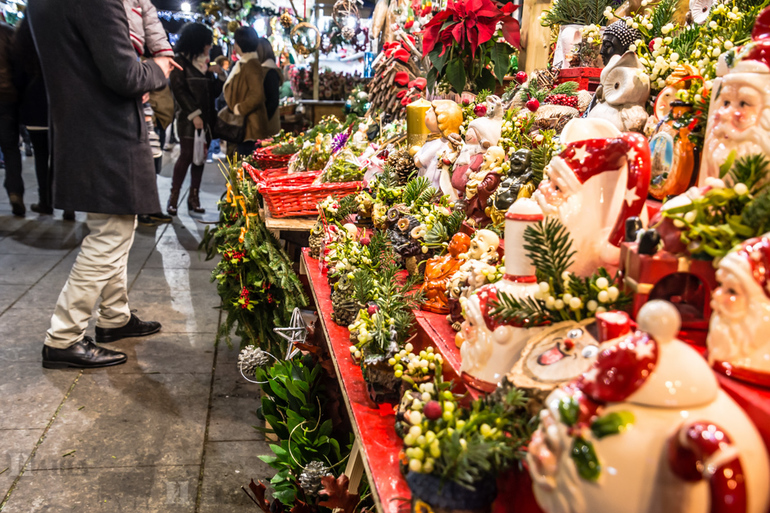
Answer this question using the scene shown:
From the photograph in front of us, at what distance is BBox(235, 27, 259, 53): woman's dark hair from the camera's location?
561 cm

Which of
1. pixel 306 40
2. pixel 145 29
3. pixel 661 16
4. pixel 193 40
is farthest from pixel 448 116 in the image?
pixel 306 40

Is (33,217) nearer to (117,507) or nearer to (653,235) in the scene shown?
(117,507)

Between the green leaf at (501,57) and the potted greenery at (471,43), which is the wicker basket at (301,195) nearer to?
the potted greenery at (471,43)

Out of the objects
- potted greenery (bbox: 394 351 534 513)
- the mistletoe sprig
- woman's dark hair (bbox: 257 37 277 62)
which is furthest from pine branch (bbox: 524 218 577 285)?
woman's dark hair (bbox: 257 37 277 62)

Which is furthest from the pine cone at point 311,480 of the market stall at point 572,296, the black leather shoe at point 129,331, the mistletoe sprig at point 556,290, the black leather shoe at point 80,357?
the black leather shoe at point 129,331

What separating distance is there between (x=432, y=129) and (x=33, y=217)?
17.9 feet

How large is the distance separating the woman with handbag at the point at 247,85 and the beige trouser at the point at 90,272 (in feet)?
9.50

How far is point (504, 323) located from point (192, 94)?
5446 millimetres

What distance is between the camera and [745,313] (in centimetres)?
76

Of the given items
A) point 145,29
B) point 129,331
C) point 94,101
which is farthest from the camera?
point 129,331

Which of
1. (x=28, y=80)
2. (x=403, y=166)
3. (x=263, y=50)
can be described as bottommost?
(x=403, y=166)

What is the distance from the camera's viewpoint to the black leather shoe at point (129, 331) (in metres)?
3.52

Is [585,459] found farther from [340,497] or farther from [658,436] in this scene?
[340,497]

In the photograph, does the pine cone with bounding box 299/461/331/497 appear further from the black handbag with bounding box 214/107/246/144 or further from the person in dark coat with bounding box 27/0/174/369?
the black handbag with bounding box 214/107/246/144
